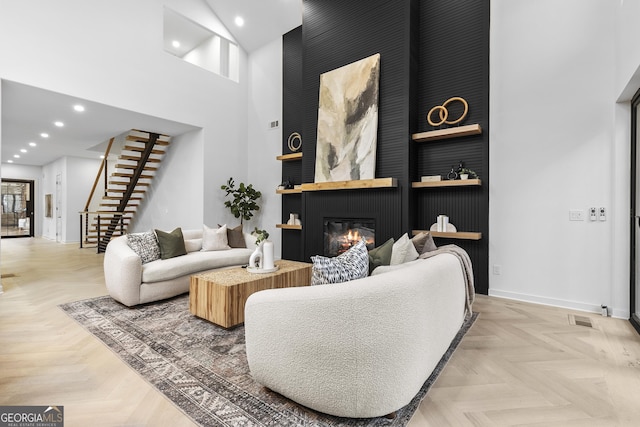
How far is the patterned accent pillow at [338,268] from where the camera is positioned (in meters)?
1.83

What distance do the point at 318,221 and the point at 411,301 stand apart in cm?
355

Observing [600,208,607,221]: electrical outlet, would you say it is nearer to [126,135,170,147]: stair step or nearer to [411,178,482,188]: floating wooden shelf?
[411,178,482,188]: floating wooden shelf

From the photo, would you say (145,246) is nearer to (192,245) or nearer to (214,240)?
(192,245)

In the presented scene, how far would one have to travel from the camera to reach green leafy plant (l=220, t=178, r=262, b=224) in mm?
6379

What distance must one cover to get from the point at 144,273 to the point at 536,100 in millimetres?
4712

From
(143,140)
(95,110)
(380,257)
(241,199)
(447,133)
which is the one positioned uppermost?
(95,110)

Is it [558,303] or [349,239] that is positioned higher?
[349,239]

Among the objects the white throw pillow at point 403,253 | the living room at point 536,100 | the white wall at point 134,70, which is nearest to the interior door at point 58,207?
the white wall at point 134,70

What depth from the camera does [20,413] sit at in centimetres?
162

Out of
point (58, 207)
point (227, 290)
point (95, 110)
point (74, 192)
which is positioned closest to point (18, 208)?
point (58, 207)

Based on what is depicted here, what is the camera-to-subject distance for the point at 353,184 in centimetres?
445

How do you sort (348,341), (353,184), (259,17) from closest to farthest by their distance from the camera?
(348,341)
(353,184)
(259,17)

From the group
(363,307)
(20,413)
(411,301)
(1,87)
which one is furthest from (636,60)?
(1,87)

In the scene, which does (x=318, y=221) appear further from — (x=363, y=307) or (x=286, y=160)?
(x=363, y=307)
